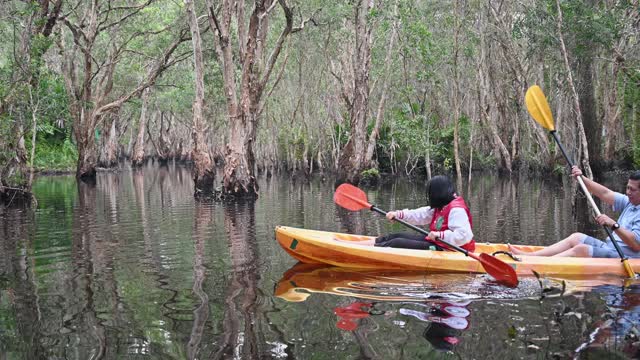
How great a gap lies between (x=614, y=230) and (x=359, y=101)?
16.1 meters

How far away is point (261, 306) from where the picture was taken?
248 inches

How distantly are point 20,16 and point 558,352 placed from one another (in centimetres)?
1654

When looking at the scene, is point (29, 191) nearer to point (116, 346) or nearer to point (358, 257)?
point (358, 257)

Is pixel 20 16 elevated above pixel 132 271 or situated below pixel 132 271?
above

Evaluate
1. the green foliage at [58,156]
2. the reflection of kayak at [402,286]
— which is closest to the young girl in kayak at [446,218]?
the reflection of kayak at [402,286]

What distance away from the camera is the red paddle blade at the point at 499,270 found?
706 cm

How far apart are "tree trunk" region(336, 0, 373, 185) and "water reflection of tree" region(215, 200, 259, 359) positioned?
10.9 m

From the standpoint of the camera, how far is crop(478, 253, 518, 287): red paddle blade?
7059 mm

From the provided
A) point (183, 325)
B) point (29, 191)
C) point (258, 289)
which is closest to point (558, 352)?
point (183, 325)

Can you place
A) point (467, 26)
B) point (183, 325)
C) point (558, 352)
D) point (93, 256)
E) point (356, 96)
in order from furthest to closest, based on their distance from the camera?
point (467, 26), point (356, 96), point (93, 256), point (183, 325), point (558, 352)

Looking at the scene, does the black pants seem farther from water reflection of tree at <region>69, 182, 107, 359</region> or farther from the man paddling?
water reflection of tree at <region>69, 182, 107, 359</region>

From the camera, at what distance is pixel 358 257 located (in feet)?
27.2

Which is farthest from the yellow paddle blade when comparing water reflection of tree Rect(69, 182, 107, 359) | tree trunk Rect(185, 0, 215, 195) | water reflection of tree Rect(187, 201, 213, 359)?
tree trunk Rect(185, 0, 215, 195)

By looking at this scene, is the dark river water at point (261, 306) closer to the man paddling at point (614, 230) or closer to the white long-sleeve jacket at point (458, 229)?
the white long-sleeve jacket at point (458, 229)
